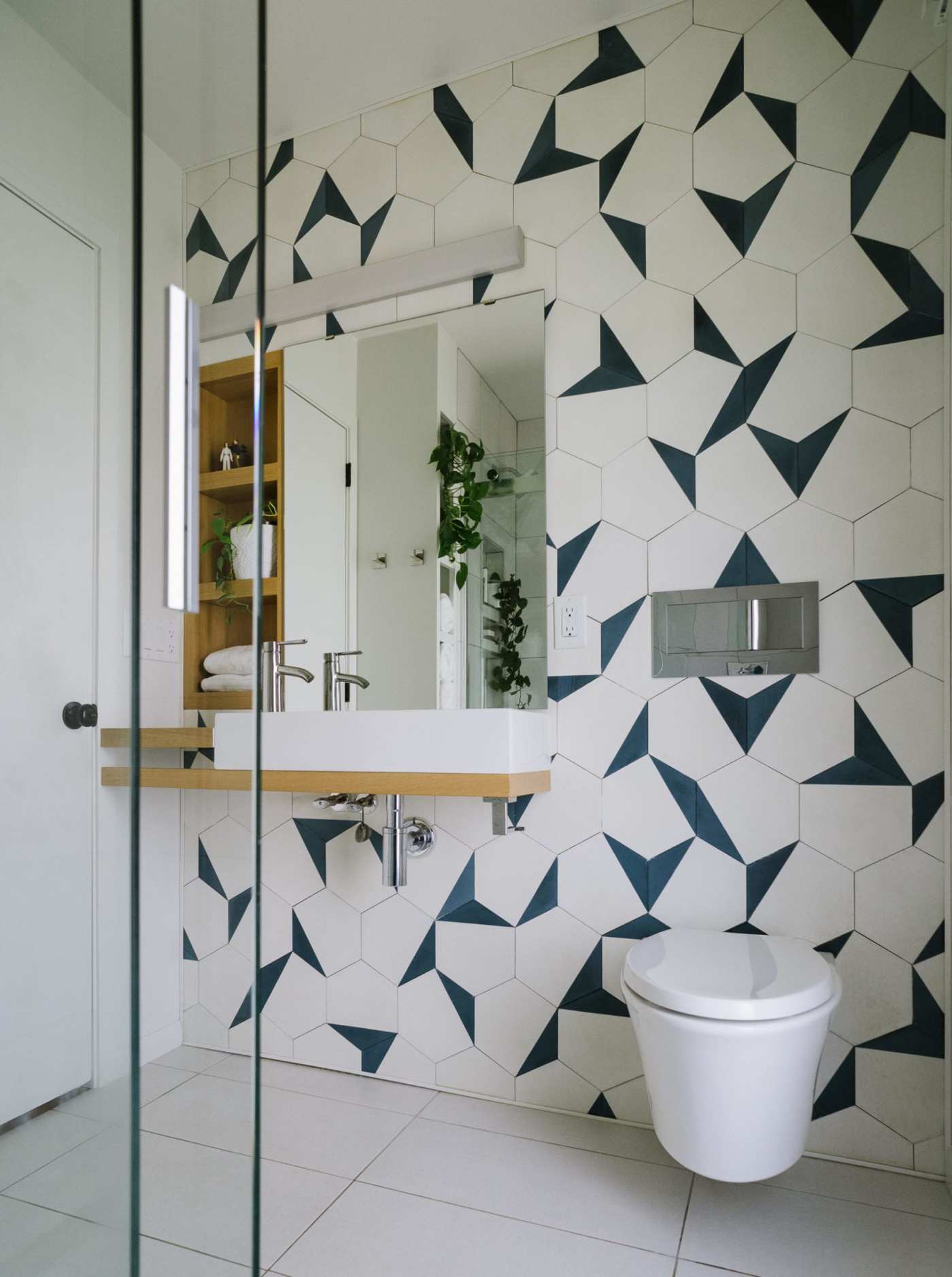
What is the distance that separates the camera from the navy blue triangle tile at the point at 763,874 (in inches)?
69.8

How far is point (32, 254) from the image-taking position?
51cm

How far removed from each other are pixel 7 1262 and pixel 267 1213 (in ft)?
4.08

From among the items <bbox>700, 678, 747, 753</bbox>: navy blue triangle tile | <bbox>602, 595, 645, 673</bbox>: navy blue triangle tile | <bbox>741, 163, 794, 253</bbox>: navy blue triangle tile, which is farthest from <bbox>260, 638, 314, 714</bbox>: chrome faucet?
<bbox>741, 163, 794, 253</bbox>: navy blue triangle tile

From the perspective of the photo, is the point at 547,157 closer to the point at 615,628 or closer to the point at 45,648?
the point at 615,628

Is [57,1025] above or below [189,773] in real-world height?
below

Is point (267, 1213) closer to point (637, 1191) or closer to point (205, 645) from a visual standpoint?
point (637, 1191)

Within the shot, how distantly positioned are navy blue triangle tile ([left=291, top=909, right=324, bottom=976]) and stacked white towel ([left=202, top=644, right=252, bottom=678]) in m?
1.69

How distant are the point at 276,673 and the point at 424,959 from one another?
78cm

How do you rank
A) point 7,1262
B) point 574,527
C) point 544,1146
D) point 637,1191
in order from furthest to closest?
1. point 574,527
2. point 544,1146
3. point 637,1191
4. point 7,1262

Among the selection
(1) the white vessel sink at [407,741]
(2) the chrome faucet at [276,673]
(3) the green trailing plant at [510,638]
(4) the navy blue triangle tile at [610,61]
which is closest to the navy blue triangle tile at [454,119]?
(4) the navy blue triangle tile at [610,61]

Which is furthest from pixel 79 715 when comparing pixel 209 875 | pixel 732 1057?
pixel 732 1057

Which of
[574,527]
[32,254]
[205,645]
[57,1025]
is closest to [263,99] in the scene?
[32,254]

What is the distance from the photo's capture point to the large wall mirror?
2.04 m

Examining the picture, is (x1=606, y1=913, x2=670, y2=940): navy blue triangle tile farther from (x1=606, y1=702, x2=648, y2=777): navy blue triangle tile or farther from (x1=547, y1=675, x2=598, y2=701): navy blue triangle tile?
(x1=547, y1=675, x2=598, y2=701): navy blue triangle tile
